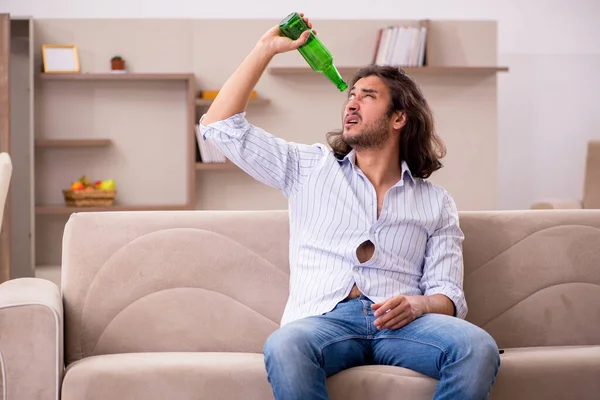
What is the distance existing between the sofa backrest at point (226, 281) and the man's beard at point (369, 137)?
30 cm

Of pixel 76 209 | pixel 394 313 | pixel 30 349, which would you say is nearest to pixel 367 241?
pixel 394 313

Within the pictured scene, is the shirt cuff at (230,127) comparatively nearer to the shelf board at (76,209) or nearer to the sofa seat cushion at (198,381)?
the sofa seat cushion at (198,381)

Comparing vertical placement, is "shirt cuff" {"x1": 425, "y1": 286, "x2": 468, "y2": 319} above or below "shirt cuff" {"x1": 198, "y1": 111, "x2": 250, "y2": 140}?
below

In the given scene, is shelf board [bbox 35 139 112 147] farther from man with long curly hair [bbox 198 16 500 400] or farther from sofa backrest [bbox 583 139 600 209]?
man with long curly hair [bbox 198 16 500 400]

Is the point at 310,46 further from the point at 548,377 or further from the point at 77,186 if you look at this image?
the point at 77,186

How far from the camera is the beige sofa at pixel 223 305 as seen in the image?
6.45 ft

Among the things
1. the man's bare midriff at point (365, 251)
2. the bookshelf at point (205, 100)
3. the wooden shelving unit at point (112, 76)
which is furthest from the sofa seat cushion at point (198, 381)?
the wooden shelving unit at point (112, 76)

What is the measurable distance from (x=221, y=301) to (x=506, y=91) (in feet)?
15.6

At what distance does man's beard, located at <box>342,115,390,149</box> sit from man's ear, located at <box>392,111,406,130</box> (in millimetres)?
68

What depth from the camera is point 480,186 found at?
5.98m

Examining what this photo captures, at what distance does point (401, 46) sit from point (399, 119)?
138 inches

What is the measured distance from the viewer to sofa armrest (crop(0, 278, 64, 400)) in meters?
1.91

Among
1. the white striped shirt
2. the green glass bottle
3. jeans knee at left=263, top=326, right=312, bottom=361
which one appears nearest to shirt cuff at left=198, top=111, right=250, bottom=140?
the white striped shirt

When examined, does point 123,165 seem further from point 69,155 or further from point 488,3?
point 488,3
